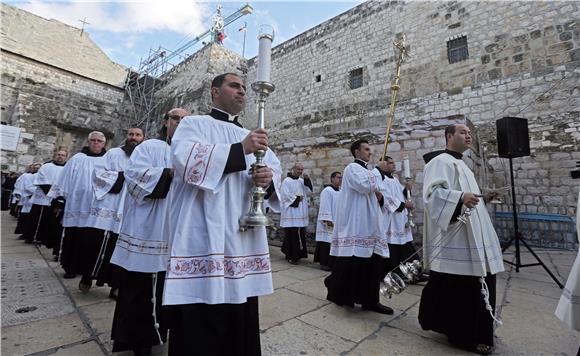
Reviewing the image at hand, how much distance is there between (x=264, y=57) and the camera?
1879 mm

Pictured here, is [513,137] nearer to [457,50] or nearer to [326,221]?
[326,221]

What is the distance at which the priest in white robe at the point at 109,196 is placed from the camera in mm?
3447

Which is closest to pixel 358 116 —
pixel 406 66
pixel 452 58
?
pixel 406 66

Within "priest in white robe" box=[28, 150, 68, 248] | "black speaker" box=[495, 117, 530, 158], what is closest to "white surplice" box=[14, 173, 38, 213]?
"priest in white robe" box=[28, 150, 68, 248]

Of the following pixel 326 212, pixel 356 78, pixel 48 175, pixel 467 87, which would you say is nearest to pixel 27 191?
pixel 48 175

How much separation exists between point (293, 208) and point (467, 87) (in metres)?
7.12

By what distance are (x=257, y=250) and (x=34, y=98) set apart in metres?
18.1

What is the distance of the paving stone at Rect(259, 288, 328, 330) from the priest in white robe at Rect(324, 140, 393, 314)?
0.89ft

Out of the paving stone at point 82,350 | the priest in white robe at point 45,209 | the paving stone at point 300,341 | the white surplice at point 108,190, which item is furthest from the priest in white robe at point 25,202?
the paving stone at point 300,341

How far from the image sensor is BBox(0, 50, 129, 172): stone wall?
1377 centimetres

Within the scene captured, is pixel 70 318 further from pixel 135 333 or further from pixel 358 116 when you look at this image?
pixel 358 116

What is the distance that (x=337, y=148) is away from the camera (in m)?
6.96

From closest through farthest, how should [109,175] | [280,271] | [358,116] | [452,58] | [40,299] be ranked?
[40,299]
[109,175]
[280,271]
[452,58]
[358,116]

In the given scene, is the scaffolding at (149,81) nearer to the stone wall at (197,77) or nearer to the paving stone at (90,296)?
the stone wall at (197,77)
